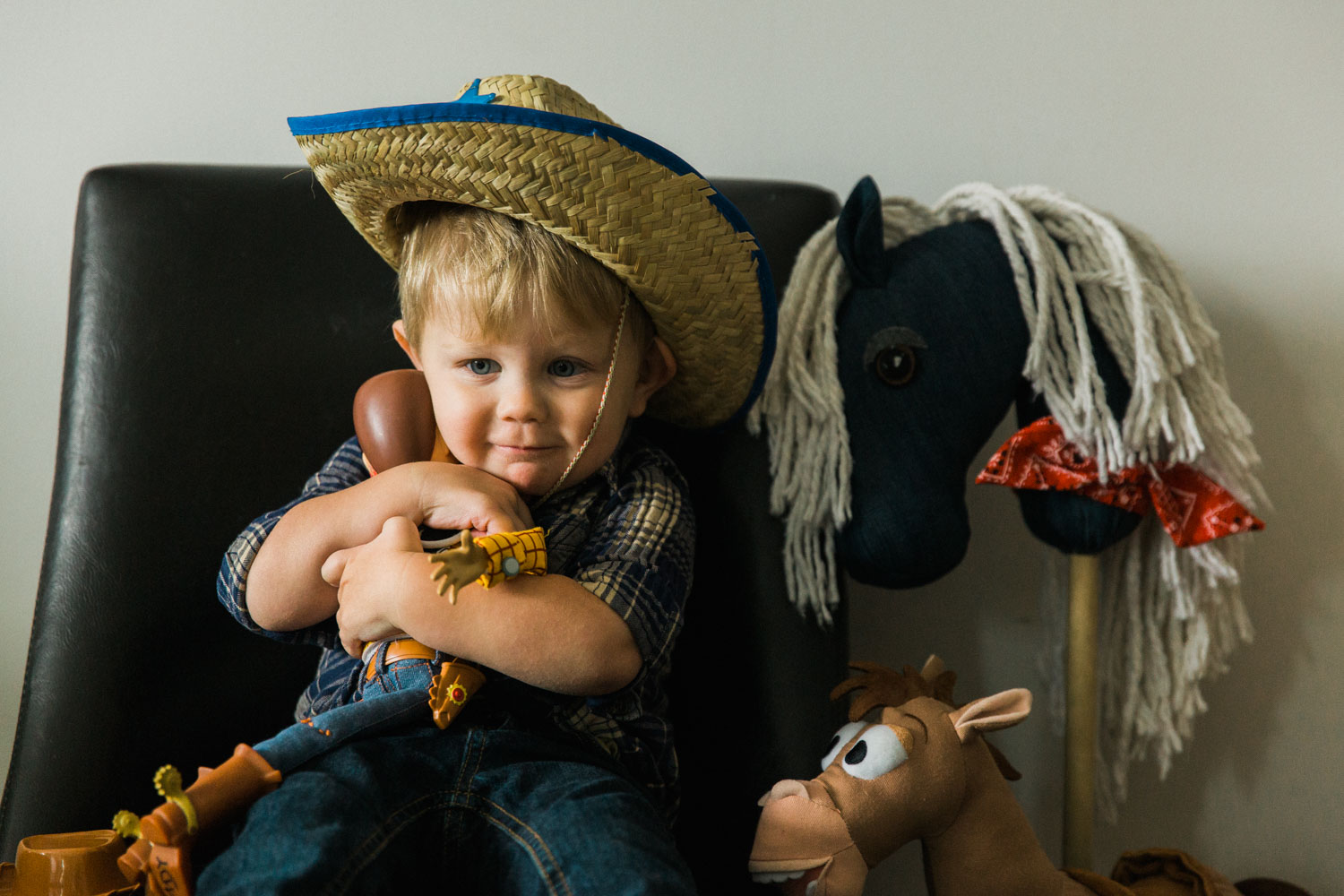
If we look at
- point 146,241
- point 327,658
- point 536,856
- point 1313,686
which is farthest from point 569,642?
point 1313,686

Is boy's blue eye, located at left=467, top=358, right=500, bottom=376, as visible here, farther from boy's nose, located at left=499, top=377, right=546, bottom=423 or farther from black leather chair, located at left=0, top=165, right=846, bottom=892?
black leather chair, located at left=0, top=165, right=846, bottom=892

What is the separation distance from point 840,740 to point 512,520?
1.03 feet

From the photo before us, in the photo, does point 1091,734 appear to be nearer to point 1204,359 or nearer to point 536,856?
point 1204,359

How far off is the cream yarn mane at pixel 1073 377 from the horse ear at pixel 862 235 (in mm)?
25

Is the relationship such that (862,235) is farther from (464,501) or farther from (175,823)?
(175,823)

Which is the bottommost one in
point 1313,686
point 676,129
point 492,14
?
point 1313,686

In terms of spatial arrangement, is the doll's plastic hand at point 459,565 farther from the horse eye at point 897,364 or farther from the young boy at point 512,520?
the horse eye at point 897,364

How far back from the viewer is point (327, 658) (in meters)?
0.81

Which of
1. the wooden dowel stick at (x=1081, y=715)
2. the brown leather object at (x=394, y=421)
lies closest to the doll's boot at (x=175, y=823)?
the brown leather object at (x=394, y=421)

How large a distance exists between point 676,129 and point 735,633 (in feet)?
1.83

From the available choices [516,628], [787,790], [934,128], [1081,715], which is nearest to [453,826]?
[516,628]

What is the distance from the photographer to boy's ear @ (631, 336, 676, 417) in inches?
32.5

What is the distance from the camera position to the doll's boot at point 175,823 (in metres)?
0.57

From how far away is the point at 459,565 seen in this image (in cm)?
59
